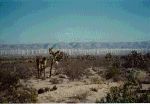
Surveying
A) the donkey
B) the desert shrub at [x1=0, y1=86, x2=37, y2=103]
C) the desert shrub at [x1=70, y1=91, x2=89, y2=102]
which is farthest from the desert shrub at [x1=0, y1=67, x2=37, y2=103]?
the donkey

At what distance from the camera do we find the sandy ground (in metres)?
10.5

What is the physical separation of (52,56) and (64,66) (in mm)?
1512

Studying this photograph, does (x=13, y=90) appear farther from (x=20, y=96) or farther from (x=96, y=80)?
(x=96, y=80)

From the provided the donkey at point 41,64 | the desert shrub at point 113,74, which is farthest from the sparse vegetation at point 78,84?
the donkey at point 41,64

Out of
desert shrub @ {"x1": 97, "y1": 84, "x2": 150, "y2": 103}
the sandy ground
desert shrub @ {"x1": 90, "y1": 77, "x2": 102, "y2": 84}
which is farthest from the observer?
desert shrub @ {"x1": 90, "y1": 77, "x2": 102, "y2": 84}

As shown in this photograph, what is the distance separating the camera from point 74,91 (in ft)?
37.5

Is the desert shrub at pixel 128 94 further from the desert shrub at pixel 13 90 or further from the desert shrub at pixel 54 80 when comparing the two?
the desert shrub at pixel 54 80

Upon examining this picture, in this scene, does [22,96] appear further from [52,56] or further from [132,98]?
[52,56]

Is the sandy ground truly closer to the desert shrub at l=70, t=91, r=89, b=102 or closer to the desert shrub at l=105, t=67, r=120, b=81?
the desert shrub at l=70, t=91, r=89, b=102

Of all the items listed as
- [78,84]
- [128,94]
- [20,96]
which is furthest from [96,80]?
[20,96]

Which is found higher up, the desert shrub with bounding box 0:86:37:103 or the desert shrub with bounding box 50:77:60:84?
the desert shrub with bounding box 50:77:60:84

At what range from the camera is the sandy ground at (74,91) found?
10491 mm

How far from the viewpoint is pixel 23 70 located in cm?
1388

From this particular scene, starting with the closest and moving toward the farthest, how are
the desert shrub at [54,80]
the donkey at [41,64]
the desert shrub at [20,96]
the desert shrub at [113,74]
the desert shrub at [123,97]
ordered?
the desert shrub at [123,97]
the desert shrub at [20,96]
the desert shrub at [113,74]
the desert shrub at [54,80]
the donkey at [41,64]
